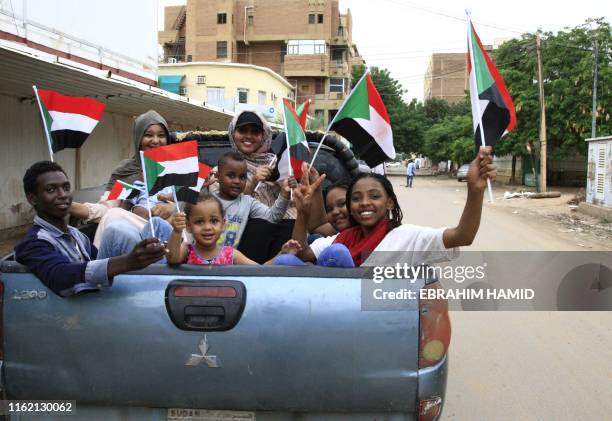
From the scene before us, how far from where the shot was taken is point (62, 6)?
15.9m

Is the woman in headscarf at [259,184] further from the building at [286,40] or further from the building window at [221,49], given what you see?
the building window at [221,49]

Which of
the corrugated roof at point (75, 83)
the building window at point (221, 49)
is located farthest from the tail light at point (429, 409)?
the building window at point (221, 49)

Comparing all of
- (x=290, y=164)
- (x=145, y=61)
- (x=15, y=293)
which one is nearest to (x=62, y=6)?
(x=145, y=61)

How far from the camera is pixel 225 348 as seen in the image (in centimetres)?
219

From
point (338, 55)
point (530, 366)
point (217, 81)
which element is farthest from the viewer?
point (338, 55)

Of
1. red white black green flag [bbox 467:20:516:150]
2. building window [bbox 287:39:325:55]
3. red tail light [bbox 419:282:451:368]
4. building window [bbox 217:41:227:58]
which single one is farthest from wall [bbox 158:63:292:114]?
red tail light [bbox 419:282:451:368]

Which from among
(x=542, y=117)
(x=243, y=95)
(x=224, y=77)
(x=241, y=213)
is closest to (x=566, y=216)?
(x=542, y=117)

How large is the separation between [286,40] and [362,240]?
5170 centimetres

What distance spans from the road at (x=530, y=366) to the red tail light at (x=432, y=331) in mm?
1650

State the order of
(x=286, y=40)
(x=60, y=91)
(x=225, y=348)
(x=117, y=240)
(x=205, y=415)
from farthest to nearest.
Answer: (x=286, y=40), (x=60, y=91), (x=117, y=240), (x=205, y=415), (x=225, y=348)

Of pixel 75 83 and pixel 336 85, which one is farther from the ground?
pixel 336 85

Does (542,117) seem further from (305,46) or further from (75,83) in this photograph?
(305,46)

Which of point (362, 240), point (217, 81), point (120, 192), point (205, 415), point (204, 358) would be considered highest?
point (217, 81)

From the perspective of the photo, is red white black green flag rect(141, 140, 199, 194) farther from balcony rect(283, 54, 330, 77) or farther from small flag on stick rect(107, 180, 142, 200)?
balcony rect(283, 54, 330, 77)
